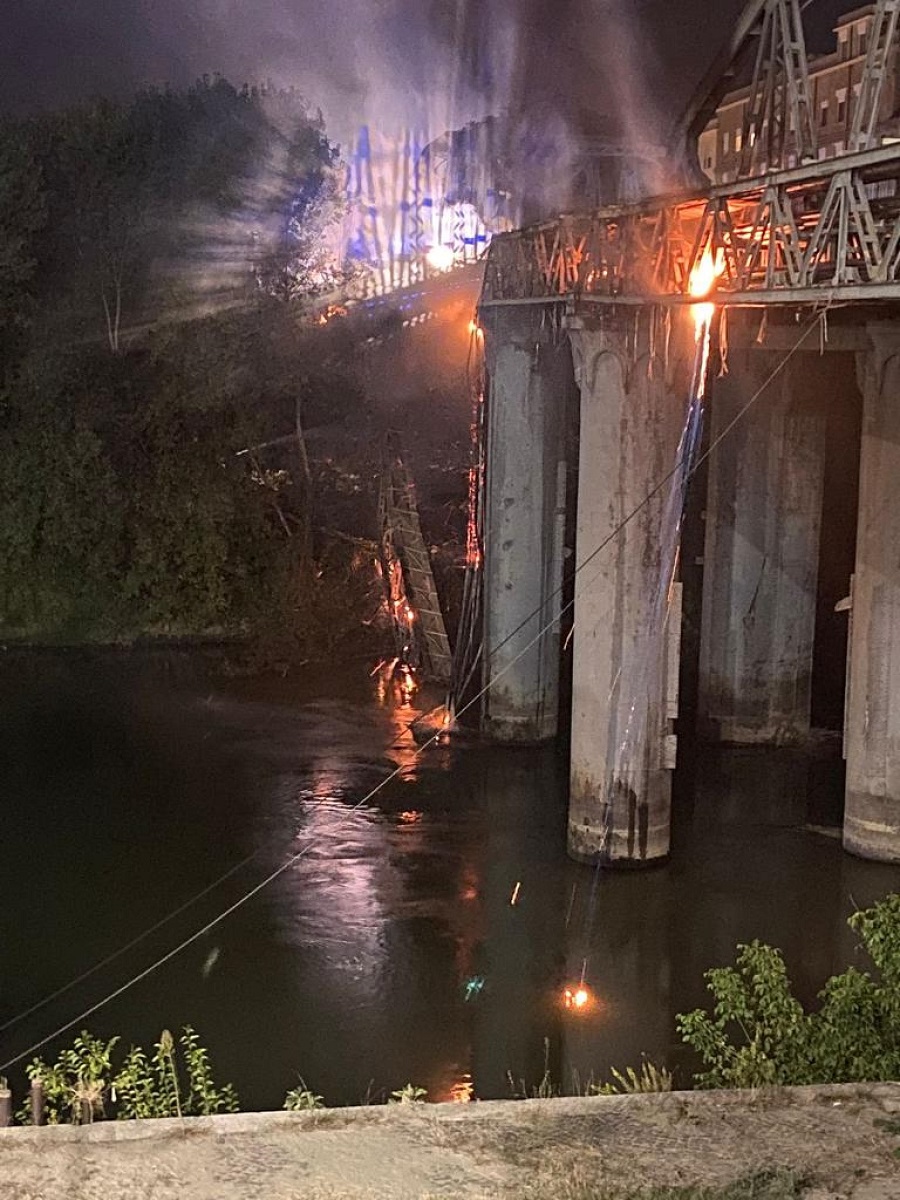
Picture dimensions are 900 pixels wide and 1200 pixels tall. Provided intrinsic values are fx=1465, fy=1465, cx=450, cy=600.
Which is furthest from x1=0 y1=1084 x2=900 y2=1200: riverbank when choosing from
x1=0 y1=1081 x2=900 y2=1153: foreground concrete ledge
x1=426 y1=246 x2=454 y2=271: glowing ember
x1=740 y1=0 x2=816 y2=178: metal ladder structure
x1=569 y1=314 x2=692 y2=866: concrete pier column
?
x1=426 y1=246 x2=454 y2=271: glowing ember

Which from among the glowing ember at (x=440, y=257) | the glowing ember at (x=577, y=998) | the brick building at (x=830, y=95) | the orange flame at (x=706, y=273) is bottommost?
the glowing ember at (x=577, y=998)

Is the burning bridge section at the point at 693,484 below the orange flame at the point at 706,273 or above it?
below

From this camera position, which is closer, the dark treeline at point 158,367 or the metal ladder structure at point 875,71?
the metal ladder structure at point 875,71

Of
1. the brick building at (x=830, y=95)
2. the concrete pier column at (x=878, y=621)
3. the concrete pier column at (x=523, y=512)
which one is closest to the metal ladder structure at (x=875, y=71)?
the concrete pier column at (x=878, y=621)

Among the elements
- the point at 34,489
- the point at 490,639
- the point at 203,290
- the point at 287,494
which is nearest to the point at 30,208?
the point at 203,290

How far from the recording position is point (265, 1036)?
12.3 metres

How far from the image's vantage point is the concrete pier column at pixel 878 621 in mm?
15742

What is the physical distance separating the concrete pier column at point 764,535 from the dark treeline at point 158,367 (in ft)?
35.0

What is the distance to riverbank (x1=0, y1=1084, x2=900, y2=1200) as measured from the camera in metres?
6.29

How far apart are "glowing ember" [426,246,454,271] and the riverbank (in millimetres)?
32237

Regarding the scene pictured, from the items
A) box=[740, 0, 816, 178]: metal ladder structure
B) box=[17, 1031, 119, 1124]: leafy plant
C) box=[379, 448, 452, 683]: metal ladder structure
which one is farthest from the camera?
box=[379, 448, 452, 683]: metal ladder structure

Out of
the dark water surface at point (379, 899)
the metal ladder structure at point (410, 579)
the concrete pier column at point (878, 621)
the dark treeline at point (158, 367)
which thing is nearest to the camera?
the dark water surface at point (379, 899)

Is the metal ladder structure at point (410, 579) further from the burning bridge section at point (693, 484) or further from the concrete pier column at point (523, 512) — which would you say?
the concrete pier column at point (523, 512)

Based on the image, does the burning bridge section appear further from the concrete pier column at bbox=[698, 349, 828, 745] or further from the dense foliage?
the dense foliage
